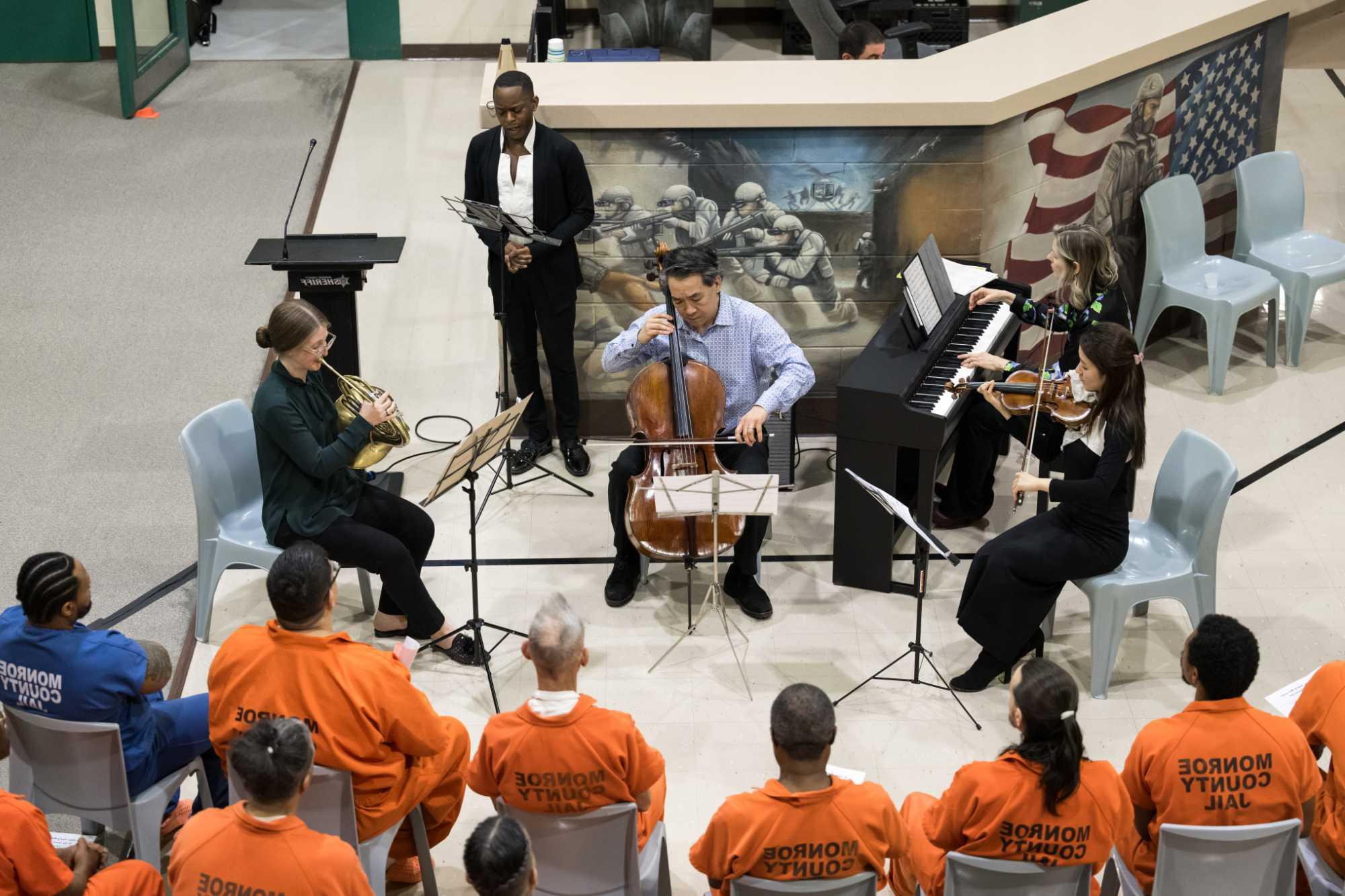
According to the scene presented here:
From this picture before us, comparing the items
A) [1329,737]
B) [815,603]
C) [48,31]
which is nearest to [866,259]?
[815,603]

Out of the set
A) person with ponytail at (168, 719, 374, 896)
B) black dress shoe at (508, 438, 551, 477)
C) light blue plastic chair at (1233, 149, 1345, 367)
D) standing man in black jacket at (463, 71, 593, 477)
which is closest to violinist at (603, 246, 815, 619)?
standing man in black jacket at (463, 71, 593, 477)

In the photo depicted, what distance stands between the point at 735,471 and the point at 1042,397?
110 centimetres

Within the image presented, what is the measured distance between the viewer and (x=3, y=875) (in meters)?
3.43

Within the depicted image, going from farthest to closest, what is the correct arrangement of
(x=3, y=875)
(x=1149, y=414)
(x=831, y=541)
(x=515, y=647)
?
1. (x=1149, y=414)
2. (x=831, y=541)
3. (x=515, y=647)
4. (x=3, y=875)

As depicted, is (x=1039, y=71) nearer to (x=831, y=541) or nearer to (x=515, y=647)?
(x=831, y=541)

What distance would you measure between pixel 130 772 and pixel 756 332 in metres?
2.69

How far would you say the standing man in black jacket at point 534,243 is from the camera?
Result: 6.09m

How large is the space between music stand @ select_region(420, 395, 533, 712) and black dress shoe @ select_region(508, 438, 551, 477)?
1.17 meters

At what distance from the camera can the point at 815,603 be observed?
5.73 metres

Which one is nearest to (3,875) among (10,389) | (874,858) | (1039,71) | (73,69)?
(874,858)

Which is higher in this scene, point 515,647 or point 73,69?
point 73,69

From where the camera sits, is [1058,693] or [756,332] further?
[756,332]

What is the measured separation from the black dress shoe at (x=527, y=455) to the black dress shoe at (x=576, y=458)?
0.13 metres

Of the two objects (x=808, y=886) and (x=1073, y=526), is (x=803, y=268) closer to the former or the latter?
(x=1073, y=526)
